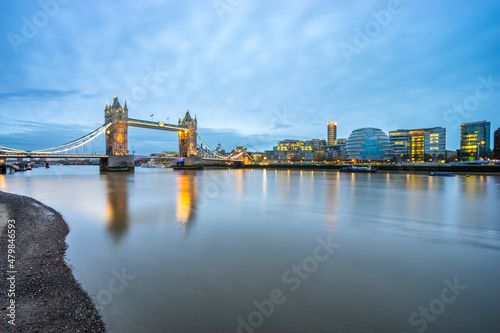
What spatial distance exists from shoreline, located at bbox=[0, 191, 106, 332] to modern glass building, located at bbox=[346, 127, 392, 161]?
112578 mm

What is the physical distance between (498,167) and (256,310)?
232 ft

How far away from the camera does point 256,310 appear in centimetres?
430

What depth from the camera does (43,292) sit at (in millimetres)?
4500

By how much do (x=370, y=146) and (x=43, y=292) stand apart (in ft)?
379

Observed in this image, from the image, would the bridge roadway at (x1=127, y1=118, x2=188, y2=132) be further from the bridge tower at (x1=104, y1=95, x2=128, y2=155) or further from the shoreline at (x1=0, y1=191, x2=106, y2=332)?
the shoreline at (x1=0, y1=191, x2=106, y2=332)

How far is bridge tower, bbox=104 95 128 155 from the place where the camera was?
62.4 m

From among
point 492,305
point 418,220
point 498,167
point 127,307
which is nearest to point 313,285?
point 492,305

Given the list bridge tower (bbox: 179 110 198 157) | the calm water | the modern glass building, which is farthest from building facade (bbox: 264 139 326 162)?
the calm water

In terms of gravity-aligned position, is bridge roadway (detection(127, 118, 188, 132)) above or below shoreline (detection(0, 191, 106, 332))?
above

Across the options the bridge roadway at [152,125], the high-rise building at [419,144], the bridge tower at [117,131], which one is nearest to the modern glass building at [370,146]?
the high-rise building at [419,144]

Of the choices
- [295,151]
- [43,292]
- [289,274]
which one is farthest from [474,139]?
[43,292]

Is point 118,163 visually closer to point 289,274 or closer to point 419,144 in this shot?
point 289,274

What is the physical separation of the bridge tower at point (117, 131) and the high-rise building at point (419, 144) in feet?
384

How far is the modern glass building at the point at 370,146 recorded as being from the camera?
343ft
